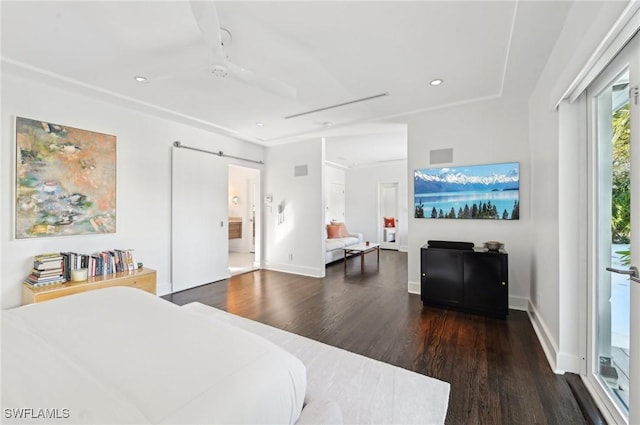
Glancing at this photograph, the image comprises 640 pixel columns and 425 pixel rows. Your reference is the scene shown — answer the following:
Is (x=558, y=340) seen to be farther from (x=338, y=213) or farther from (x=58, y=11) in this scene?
(x=338, y=213)

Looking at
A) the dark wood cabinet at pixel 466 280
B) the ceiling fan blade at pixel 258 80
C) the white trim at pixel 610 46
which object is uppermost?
the ceiling fan blade at pixel 258 80

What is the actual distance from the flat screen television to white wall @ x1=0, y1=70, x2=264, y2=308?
347 cm

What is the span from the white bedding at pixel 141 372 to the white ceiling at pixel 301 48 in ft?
6.42

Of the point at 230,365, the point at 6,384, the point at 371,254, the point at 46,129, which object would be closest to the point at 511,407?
the point at 230,365

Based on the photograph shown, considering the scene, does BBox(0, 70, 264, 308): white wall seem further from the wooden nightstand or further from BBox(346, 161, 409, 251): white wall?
BBox(346, 161, 409, 251): white wall

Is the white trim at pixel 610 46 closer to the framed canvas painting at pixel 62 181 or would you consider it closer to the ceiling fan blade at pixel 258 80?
the ceiling fan blade at pixel 258 80

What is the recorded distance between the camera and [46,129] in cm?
286

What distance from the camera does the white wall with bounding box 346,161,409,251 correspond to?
7.84 m

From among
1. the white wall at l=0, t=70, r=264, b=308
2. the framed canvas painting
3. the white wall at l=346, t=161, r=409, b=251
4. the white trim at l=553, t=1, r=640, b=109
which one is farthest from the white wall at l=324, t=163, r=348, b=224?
the white trim at l=553, t=1, r=640, b=109

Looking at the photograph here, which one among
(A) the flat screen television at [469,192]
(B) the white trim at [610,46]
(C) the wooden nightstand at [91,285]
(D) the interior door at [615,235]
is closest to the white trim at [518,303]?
(A) the flat screen television at [469,192]

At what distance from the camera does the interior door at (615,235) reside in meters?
1.27

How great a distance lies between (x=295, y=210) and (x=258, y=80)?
3228 millimetres

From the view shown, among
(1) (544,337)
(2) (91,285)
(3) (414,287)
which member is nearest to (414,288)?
(3) (414,287)

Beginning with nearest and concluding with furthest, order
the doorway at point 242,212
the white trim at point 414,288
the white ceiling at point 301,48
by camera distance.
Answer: the white ceiling at point 301,48
the white trim at point 414,288
the doorway at point 242,212
